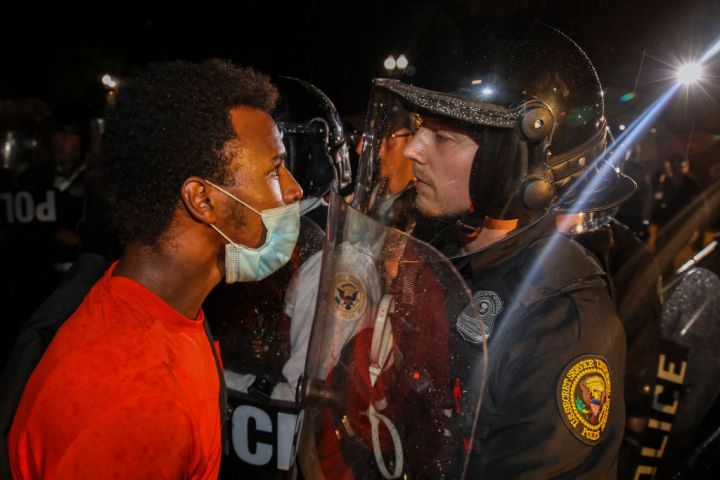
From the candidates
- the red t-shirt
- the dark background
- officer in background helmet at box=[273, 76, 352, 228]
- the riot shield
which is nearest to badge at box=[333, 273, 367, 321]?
the red t-shirt

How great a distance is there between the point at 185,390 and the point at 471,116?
1349 mm

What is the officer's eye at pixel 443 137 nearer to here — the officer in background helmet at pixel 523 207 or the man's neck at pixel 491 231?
the officer in background helmet at pixel 523 207

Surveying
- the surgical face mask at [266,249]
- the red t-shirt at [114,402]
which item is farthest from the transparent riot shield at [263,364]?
the red t-shirt at [114,402]

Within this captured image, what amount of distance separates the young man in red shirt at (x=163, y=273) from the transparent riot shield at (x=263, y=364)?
2.00 ft

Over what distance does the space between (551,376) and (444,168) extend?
2.94ft

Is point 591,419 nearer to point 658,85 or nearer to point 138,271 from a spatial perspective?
point 138,271

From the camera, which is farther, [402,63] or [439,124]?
[402,63]

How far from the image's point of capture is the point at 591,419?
1452 millimetres

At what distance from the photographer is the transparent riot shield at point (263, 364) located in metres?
2.57

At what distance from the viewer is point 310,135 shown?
11.8 feet

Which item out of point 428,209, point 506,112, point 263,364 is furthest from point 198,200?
point 263,364

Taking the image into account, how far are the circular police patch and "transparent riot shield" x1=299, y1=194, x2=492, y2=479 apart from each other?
0.42 meters

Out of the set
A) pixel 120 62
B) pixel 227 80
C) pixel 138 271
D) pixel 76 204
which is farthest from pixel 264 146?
pixel 120 62

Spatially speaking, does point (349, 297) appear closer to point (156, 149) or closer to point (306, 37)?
point (156, 149)
